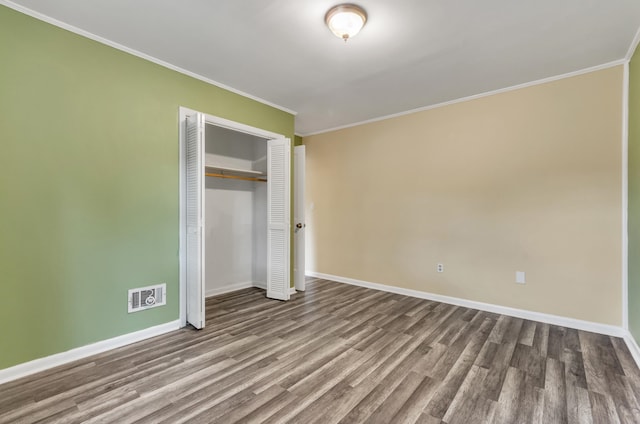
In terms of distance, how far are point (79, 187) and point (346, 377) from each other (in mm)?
2613

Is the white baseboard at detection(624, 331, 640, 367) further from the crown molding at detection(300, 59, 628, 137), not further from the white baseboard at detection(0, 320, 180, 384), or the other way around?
the white baseboard at detection(0, 320, 180, 384)

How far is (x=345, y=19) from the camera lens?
6.89ft

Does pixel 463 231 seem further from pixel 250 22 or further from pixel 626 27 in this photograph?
pixel 250 22

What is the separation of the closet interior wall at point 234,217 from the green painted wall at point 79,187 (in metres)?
1.25

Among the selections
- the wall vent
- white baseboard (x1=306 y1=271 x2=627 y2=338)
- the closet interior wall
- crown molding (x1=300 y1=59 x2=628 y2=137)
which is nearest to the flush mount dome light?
crown molding (x1=300 y1=59 x2=628 y2=137)

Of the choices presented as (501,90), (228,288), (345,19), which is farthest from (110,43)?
(501,90)

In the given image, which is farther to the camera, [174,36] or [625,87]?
[625,87]

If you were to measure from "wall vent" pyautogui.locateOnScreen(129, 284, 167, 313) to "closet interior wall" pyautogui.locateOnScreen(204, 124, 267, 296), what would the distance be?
1.18 metres

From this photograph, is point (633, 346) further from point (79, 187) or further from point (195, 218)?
point (79, 187)

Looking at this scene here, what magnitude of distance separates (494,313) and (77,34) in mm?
4999

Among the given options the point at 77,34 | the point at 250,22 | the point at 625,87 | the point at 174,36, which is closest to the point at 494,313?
the point at 625,87

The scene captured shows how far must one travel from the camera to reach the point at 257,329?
2.97 metres

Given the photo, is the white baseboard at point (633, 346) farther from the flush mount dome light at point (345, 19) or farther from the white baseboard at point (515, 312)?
the flush mount dome light at point (345, 19)

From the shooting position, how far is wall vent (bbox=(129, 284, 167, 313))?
106 inches
